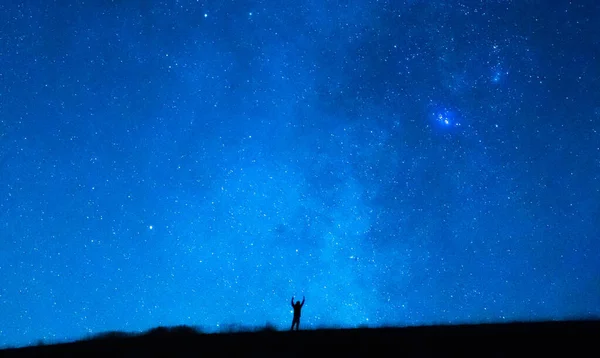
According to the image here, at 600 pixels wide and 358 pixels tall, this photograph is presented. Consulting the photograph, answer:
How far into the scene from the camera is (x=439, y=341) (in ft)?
48.4

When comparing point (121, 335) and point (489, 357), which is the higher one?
point (121, 335)

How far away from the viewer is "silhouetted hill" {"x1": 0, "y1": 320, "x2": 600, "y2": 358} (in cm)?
1347

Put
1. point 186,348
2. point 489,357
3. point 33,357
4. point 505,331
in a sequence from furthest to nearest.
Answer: point 33,357
point 186,348
point 505,331
point 489,357

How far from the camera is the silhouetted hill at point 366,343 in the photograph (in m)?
13.5

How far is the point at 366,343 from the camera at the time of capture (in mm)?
15133

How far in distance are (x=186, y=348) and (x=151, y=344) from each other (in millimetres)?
1721

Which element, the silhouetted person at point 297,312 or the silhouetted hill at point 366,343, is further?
the silhouetted person at point 297,312

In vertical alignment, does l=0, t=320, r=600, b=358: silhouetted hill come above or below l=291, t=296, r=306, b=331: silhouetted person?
below

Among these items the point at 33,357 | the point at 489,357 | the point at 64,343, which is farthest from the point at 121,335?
the point at 489,357

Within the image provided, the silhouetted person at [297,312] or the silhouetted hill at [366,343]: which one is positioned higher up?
the silhouetted person at [297,312]

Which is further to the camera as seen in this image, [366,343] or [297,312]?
[297,312]

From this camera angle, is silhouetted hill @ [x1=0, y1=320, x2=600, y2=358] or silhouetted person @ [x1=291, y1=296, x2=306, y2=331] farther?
silhouetted person @ [x1=291, y1=296, x2=306, y2=331]

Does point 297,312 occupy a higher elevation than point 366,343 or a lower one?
higher

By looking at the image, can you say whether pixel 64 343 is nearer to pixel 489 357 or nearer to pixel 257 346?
pixel 257 346
